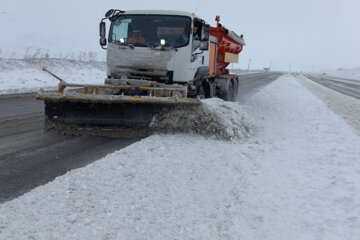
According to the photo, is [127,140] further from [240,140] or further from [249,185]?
[249,185]

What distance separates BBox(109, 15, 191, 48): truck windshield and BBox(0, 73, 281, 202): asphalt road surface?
238 cm

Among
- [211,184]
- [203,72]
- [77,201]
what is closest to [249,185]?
[211,184]

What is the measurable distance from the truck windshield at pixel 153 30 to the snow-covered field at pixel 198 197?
2519 millimetres

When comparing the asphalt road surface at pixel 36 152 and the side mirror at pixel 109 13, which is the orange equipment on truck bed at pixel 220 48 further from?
the asphalt road surface at pixel 36 152

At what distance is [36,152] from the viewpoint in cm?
436

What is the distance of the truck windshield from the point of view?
6.42m

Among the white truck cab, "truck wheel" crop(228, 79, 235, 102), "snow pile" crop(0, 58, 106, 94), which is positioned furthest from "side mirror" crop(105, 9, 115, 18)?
"snow pile" crop(0, 58, 106, 94)

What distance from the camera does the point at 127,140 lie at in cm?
523

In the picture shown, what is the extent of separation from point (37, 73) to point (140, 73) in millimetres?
14667

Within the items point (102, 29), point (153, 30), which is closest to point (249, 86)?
point (153, 30)

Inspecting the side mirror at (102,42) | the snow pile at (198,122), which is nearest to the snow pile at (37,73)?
the side mirror at (102,42)

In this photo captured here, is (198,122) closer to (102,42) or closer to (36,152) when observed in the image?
(36,152)

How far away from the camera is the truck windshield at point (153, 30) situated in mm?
6422

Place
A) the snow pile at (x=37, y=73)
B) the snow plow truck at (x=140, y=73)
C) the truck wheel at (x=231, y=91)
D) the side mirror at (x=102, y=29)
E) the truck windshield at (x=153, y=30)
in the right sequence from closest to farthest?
the snow plow truck at (x=140, y=73) < the truck windshield at (x=153, y=30) < the side mirror at (x=102, y=29) < the truck wheel at (x=231, y=91) < the snow pile at (x=37, y=73)
